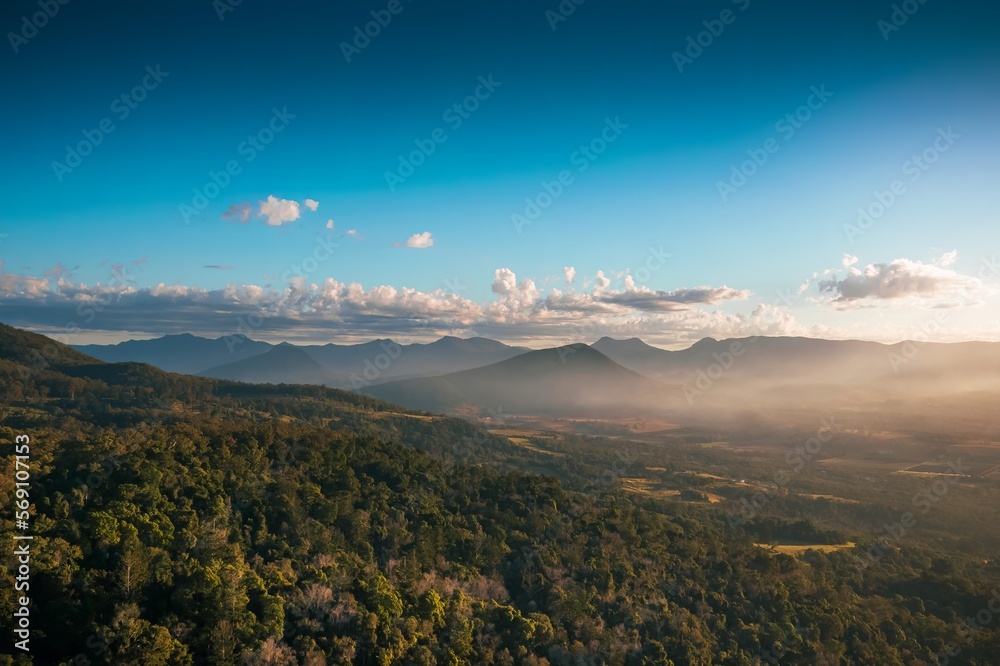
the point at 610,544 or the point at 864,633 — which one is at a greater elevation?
the point at 610,544

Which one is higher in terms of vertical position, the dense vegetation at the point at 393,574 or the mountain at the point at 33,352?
the mountain at the point at 33,352

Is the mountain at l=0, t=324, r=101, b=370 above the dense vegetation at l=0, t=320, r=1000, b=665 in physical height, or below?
above

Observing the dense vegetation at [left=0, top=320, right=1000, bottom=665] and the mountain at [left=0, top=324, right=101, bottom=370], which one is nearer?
the dense vegetation at [left=0, top=320, right=1000, bottom=665]

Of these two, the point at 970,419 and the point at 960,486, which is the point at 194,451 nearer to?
the point at 960,486

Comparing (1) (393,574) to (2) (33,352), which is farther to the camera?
(2) (33,352)

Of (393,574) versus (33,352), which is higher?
(33,352)

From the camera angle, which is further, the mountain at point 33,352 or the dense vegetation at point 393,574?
the mountain at point 33,352

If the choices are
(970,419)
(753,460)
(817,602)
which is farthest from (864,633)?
(970,419)

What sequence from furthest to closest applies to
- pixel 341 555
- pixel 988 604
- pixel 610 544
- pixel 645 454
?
pixel 645 454
pixel 988 604
pixel 610 544
pixel 341 555
